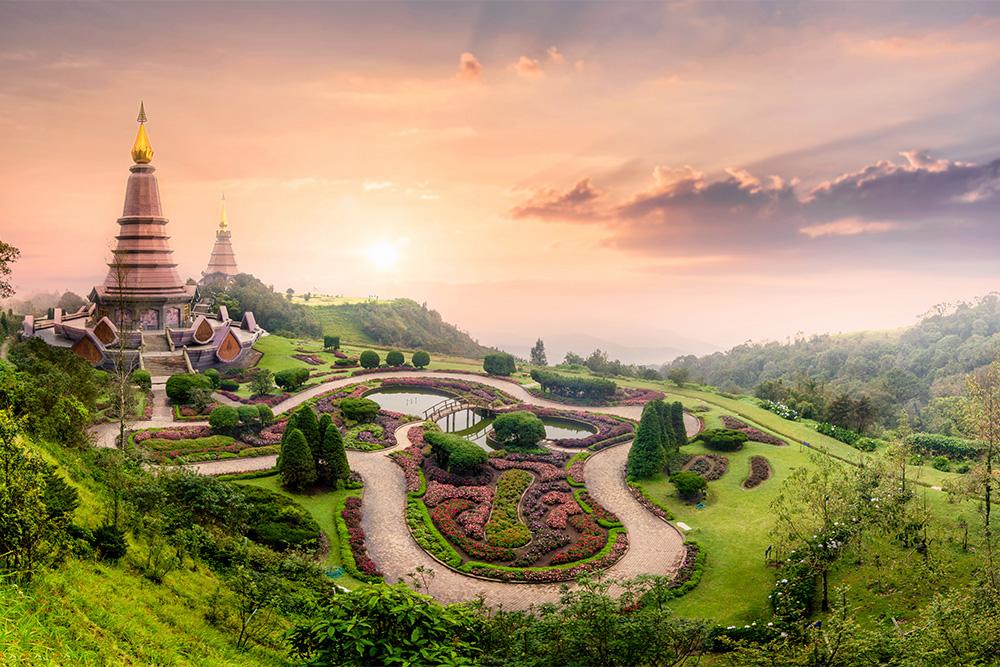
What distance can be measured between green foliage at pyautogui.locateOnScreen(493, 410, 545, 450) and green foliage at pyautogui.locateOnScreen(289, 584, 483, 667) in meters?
24.1

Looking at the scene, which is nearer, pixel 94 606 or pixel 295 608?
pixel 94 606

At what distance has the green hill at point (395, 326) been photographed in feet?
277

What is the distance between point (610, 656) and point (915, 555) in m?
14.1

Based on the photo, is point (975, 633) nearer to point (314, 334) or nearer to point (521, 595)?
point (521, 595)

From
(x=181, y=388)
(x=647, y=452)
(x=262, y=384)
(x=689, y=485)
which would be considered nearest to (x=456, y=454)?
(x=647, y=452)

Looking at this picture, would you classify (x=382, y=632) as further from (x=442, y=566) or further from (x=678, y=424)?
(x=678, y=424)

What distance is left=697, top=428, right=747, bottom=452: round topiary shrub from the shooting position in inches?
1271

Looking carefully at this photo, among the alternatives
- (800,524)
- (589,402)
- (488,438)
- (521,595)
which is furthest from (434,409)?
(800,524)

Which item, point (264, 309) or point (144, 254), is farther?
point (264, 309)

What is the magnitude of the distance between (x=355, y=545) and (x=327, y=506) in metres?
3.66

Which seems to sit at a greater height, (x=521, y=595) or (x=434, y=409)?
(x=434, y=409)

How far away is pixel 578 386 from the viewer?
150ft

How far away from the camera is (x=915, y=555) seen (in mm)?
18953

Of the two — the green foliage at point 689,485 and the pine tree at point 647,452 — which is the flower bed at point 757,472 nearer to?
the green foliage at point 689,485
